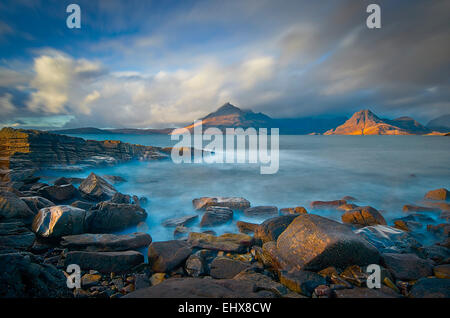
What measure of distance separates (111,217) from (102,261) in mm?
2580

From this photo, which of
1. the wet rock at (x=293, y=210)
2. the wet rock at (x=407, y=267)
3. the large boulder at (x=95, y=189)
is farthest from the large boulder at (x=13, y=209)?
the wet rock at (x=293, y=210)

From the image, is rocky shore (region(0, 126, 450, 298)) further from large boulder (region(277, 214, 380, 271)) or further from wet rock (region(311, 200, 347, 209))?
wet rock (region(311, 200, 347, 209))

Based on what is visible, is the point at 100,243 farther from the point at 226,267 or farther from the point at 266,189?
the point at 266,189

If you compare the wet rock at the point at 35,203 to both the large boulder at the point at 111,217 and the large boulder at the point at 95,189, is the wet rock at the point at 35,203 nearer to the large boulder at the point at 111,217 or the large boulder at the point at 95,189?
the large boulder at the point at 111,217

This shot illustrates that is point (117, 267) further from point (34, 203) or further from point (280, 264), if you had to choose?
point (34, 203)

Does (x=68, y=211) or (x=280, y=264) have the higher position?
(x=68, y=211)

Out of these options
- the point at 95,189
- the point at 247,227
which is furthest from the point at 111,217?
the point at 247,227

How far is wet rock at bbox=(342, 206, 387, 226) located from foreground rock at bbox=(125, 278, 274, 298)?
5.47 m

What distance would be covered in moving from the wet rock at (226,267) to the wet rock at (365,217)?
4.87 meters

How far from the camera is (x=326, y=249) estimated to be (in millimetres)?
3398

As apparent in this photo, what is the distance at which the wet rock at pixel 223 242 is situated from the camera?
473 cm
